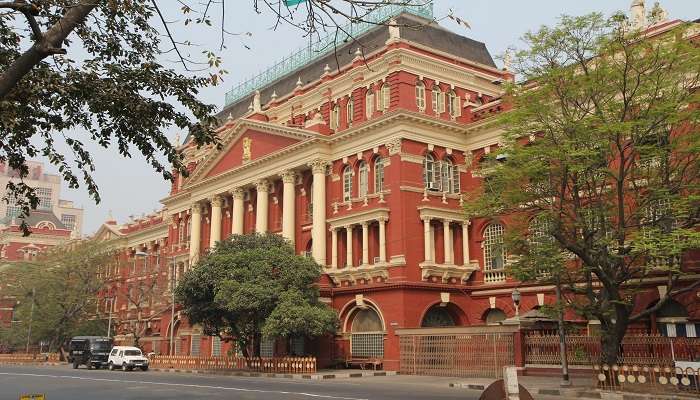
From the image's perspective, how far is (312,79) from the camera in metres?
49.8

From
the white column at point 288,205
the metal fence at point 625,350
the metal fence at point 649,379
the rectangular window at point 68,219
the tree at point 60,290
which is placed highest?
the rectangular window at point 68,219

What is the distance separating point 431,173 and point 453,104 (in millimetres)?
5167

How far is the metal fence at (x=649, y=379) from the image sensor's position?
20172 millimetres

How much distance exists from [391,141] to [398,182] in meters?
2.51

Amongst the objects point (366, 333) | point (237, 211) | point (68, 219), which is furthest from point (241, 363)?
point (68, 219)

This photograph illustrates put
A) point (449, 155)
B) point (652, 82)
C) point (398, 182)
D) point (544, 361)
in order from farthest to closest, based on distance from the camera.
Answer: point (449, 155), point (398, 182), point (544, 361), point (652, 82)

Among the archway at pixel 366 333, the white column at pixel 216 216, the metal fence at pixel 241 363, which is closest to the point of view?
the metal fence at pixel 241 363

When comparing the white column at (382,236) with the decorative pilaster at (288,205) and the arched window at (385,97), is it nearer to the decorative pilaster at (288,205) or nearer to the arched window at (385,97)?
the arched window at (385,97)

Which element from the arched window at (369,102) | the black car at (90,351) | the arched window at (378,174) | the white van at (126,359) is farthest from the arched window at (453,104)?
the black car at (90,351)

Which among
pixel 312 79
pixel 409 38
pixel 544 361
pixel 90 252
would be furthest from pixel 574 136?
pixel 90 252

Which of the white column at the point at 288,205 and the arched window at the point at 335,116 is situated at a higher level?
the arched window at the point at 335,116

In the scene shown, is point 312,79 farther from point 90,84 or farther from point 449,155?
point 90,84

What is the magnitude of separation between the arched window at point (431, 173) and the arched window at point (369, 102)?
473cm

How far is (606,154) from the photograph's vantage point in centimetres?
2309
